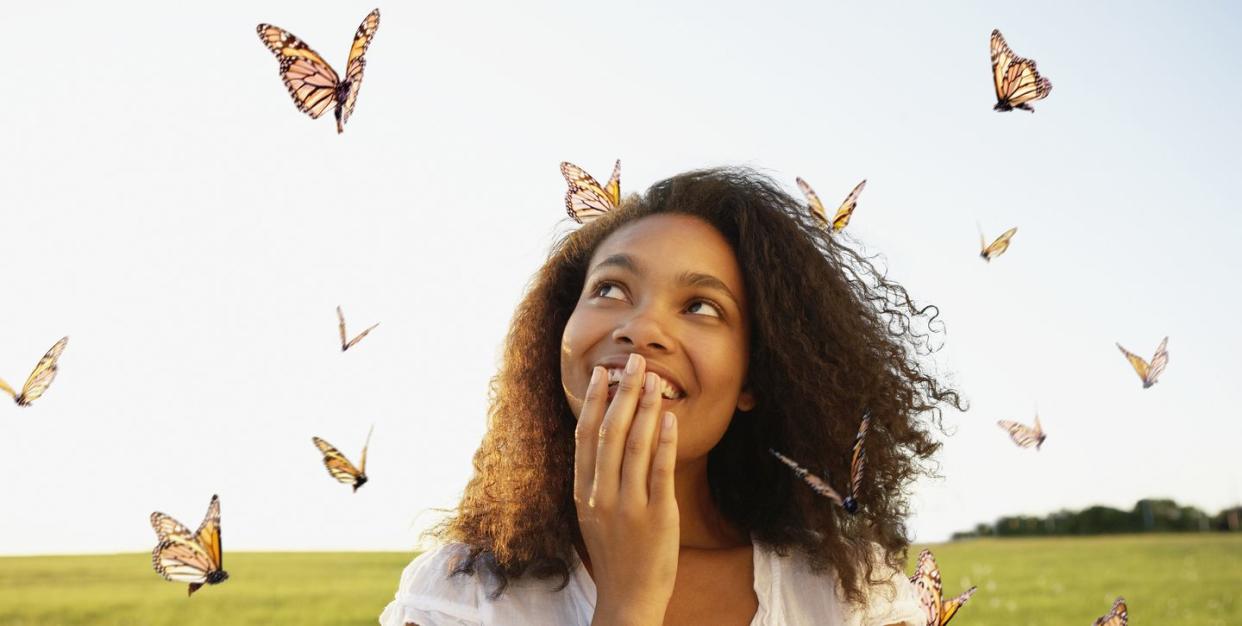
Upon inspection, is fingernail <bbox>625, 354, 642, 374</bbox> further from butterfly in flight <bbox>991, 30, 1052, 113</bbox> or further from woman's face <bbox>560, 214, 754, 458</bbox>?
butterfly in flight <bbox>991, 30, 1052, 113</bbox>

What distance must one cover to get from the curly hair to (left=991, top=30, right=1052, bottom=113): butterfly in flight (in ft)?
4.38

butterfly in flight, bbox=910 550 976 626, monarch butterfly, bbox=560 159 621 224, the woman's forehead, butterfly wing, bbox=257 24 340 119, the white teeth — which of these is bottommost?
butterfly in flight, bbox=910 550 976 626

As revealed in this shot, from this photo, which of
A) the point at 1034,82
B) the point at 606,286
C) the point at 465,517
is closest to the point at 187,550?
the point at 465,517

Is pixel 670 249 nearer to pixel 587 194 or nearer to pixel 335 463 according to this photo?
pixel 587 194

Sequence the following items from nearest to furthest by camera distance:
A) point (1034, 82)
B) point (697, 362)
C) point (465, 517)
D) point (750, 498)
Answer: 1. point (697, 362)
2. point (465, 517)
3. point (750, 498)
4. point (1034, 82)

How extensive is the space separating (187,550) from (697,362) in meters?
2.21

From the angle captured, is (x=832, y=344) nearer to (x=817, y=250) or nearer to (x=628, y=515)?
(x=817, y=250)

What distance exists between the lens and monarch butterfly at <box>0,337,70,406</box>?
4.39m

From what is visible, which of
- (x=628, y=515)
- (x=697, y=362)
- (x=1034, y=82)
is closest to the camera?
(x=628, y=515)

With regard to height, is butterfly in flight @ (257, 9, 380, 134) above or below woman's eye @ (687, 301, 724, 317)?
above

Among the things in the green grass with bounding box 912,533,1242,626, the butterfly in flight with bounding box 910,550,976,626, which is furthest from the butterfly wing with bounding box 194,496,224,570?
the green grass with bounding box 912,533,1242,626

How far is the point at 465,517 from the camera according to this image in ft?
12.9

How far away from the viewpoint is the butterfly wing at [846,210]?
4.75 m

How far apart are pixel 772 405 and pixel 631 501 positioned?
4.04ft
